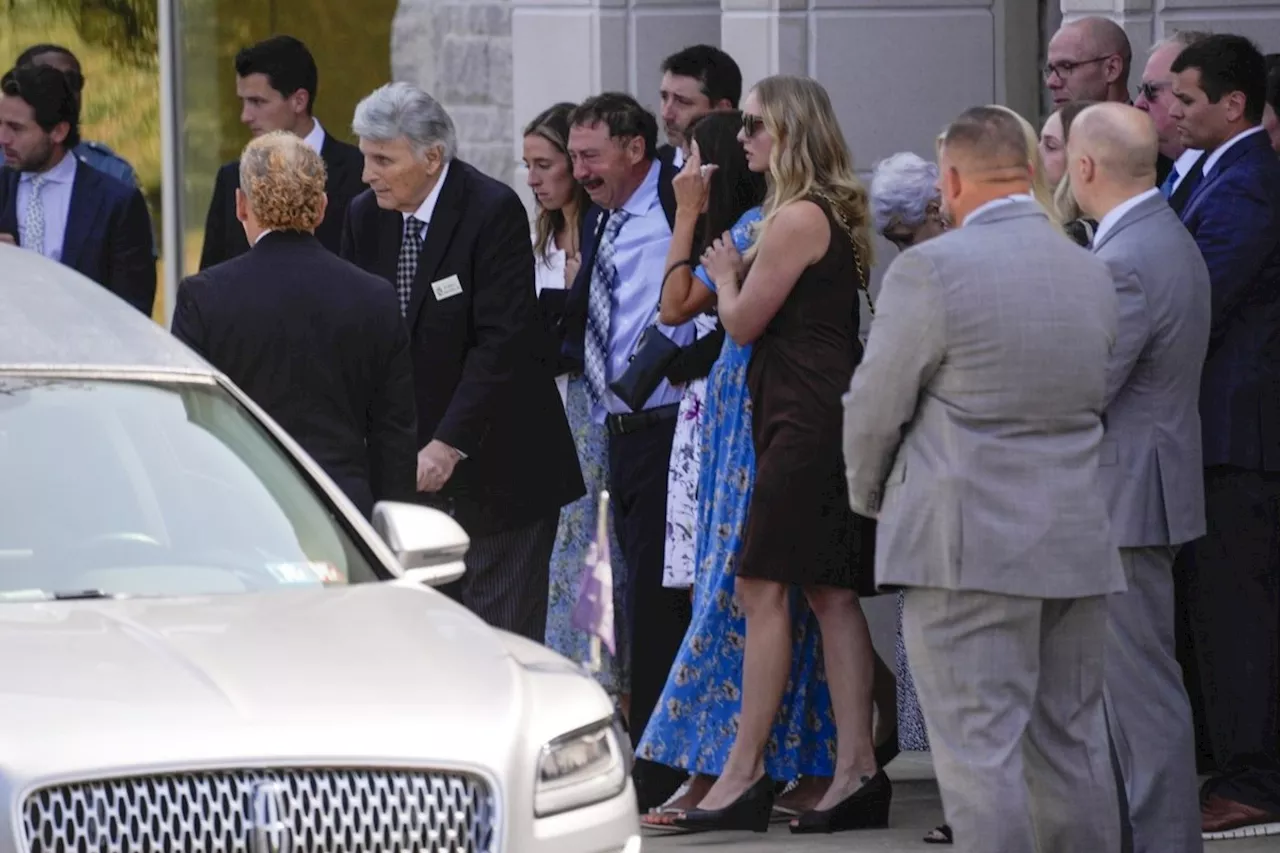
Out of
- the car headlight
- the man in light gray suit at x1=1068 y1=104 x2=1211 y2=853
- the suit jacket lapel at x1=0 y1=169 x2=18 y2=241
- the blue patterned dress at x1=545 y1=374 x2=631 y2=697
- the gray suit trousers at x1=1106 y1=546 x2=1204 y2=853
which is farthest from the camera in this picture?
the suit jacket lapel at x1=0 y1=169 x2=18 y2=241

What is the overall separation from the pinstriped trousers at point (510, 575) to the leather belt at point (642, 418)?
0.35 m

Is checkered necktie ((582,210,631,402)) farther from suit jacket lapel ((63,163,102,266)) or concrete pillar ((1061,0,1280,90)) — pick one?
suit jacket lapel ((63,163,102,266))

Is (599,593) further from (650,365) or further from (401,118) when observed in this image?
(401,118)

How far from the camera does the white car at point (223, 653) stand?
15.9ft

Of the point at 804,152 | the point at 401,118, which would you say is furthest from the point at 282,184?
the point at 804,152

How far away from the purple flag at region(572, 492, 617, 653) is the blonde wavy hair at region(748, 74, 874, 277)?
1.56 m

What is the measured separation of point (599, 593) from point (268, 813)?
443 cm

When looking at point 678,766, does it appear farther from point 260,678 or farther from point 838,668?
point 260,678

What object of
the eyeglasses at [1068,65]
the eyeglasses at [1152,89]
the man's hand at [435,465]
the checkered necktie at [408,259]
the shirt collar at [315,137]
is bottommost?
the man's hand at [435,465]

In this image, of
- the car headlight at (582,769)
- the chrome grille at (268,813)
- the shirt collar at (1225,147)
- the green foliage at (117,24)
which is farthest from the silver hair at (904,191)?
the green foliage at (117,24)

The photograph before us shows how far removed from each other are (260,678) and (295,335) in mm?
2504

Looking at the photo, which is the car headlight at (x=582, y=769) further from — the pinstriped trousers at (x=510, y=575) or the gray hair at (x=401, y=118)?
the gray hair at (x=401, y=118)

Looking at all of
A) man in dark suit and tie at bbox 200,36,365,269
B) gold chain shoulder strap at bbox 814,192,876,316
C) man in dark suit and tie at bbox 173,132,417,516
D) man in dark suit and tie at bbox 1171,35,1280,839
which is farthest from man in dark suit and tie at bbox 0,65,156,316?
man in dark suit and tie at bbox 1171,35,1280,839

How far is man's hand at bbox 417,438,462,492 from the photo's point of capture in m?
8.59
